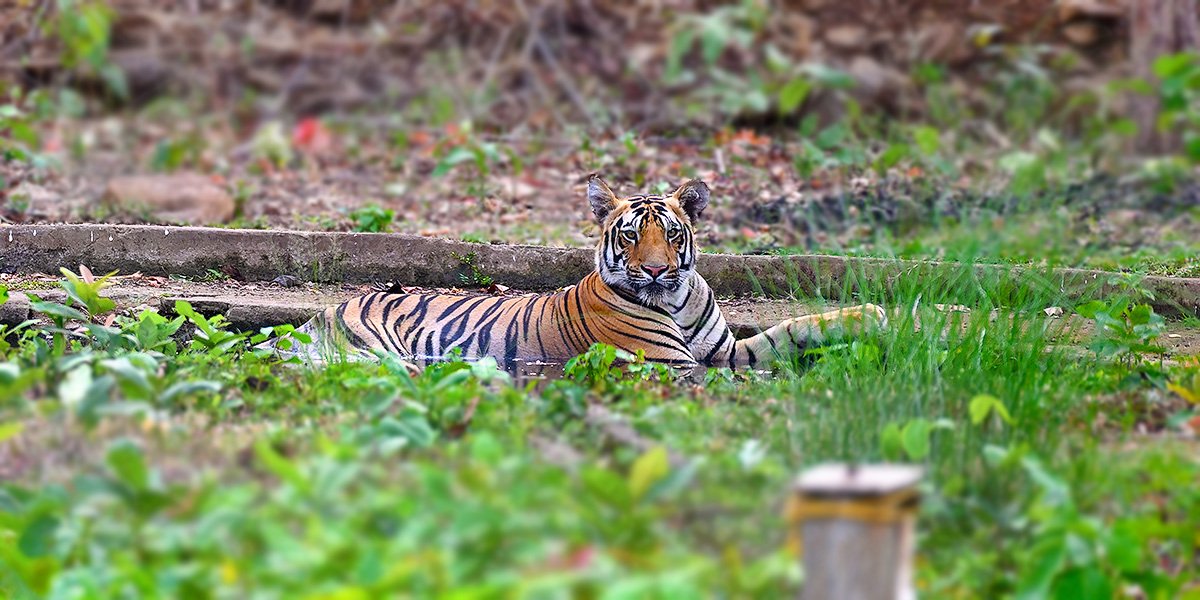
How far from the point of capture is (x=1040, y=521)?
2768 millimetres

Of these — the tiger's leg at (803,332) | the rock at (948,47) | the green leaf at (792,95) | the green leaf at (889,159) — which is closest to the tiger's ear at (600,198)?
the tiger's leg at (803,332)

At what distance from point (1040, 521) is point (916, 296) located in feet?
6.52

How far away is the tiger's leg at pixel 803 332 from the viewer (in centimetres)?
466

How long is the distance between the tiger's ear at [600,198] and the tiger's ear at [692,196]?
27cm

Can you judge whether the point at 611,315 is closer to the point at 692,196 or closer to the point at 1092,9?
the point at 692,196

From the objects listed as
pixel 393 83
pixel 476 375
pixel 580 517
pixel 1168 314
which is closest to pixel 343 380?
pixel 476 375

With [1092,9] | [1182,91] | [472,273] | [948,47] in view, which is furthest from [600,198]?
[1092,9]

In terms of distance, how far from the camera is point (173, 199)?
848 cm

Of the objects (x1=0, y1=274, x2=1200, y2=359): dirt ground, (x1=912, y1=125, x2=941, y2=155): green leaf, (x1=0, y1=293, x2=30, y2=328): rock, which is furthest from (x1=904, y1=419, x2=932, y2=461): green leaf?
(x1=912, y1=125, x2=941, y2=155): green leaf

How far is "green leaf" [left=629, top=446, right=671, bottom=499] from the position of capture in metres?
2.24

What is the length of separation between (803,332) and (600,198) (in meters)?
1.01

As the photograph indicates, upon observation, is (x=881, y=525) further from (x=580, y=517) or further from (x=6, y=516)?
(x=6, y=516)

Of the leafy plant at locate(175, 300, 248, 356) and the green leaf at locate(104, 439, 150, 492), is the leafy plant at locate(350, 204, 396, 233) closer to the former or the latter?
the leafy plant at locate(175, 300, 248, 356)

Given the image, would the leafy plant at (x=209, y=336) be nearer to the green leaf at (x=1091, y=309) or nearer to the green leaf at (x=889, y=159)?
the green leaf at (x=1091, y=309)
